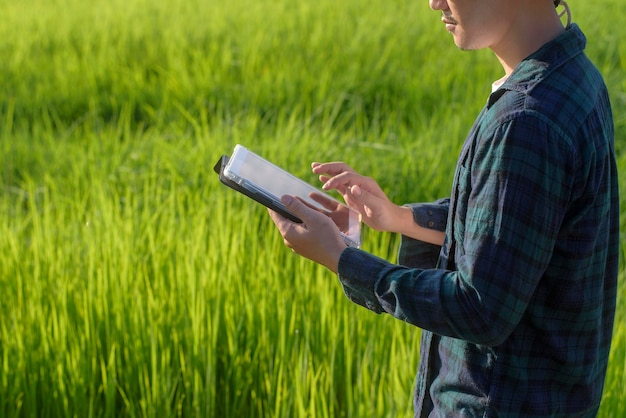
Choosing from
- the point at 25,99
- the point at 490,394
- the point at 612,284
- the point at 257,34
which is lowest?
the point at 490,394

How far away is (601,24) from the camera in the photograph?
5.39 meters

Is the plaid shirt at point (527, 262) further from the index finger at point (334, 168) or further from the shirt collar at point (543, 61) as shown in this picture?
the index finger at point (334, 168)

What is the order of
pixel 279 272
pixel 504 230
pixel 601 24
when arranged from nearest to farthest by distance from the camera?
pixel 504 230, pixel 279 272, pixel 601 24

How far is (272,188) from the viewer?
1.26 meters

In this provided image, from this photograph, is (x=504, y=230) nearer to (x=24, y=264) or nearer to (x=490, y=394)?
(x=490, y=394)

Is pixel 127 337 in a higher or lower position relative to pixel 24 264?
lower

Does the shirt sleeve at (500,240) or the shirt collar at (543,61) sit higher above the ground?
the shirt collar at (543,61)

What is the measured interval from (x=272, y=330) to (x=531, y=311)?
3.63 ft

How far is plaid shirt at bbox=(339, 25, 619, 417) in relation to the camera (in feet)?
3.14

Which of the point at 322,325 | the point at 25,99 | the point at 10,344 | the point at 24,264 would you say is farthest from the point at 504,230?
the point at 25,99

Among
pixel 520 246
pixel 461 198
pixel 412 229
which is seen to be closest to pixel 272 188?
pixel 412 229

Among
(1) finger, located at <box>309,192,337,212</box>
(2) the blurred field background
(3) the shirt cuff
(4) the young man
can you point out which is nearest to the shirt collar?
(4) the young man

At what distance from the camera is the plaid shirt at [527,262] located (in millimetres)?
958

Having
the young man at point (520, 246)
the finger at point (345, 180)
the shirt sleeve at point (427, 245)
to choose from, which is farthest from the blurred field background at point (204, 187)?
the young man at point (520, 246)
